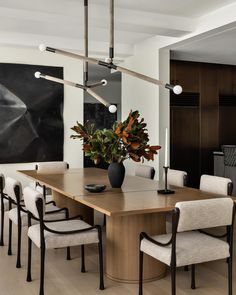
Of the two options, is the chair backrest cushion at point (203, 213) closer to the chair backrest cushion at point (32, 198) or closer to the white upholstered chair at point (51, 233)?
the white upholstered chair at point (51, 233)

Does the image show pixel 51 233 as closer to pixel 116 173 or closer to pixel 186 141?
pixel 116 173

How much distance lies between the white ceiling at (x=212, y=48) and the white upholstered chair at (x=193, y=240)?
127 inches

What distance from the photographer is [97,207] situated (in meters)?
2.81

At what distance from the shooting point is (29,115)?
22.5ft

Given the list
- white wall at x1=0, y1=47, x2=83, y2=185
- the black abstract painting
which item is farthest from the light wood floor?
white wall at x1=0, y1=47, x2=83, y2=185

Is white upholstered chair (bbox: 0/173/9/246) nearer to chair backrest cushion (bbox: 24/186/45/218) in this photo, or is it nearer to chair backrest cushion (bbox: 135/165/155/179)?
chair backrest cushion (bbox: 24/186/45/218)

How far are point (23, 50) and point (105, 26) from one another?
212 centimetres

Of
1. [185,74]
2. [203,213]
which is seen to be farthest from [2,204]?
[185,74]

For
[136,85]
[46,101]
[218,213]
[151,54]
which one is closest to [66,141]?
[46,101]

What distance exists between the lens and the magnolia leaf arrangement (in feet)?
11.5

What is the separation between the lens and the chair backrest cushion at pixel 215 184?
355 cm

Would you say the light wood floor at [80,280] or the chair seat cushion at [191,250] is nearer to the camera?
the chair seat cushion at [191,250]

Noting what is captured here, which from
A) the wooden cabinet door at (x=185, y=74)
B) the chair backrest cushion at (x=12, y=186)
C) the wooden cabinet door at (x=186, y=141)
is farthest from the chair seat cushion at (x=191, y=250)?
the wooden cabinet door at (x=185, y=74)

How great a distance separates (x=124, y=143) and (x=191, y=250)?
A: 119 centimetres
